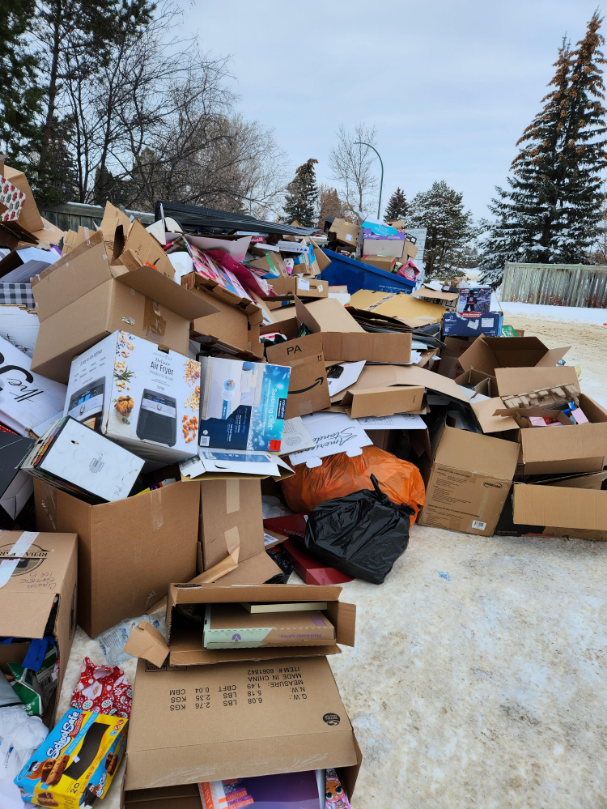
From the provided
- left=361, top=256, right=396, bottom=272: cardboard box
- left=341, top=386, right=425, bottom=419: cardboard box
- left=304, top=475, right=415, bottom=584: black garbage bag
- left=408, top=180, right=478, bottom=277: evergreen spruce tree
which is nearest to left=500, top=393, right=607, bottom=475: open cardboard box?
left=341, top=386, right=425, bottom=419: cardboard box

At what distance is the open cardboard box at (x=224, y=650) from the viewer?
113 centimetres

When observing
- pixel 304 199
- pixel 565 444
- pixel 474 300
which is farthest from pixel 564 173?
pixel 565 444

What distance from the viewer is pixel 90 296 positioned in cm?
166

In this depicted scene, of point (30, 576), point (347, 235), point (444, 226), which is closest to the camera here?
point (30, 576)

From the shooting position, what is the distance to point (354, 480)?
2.17 metres

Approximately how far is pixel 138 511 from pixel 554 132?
802 inches

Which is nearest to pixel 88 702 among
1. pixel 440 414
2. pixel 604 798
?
pixel 604 798

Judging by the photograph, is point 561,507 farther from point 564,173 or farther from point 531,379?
point 564,173

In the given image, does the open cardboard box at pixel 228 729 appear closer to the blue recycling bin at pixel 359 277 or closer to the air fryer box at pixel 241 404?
A: the air fryer box at pixel 241 404

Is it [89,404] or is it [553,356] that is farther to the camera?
[553,356]

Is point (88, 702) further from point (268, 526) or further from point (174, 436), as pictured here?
point (268, 526)

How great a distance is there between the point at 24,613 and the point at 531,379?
8.36 ft

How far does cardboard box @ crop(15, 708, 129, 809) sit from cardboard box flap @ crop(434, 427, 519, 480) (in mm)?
1739

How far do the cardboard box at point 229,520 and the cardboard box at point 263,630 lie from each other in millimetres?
492
